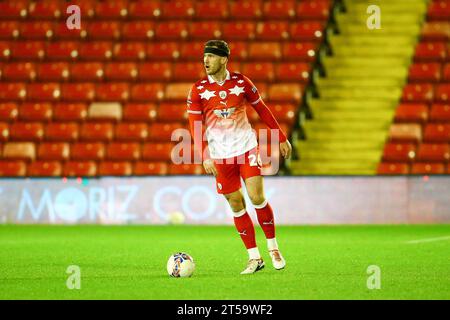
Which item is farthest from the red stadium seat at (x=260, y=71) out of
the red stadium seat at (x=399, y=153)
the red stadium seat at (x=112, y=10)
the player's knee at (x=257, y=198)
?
the player's knee at (x=257, y=198)

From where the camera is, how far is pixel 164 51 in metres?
18.0

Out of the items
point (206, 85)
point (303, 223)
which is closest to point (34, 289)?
point (206, 85)

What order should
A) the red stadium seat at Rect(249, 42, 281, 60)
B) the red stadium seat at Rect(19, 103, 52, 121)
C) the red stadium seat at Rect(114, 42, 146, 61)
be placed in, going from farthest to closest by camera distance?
the red stadium seat at Rect(114, 42, 146, 61) < the red stadium seat at Rect(249, 42, 281, 60) < the red stadium seat at Rect(19, 103, 52, 121)

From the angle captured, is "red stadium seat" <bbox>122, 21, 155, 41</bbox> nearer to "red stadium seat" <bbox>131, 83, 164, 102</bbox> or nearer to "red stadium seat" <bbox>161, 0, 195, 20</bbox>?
"red stadium seat" <bbox>161, 0, 195, 20</bbox>

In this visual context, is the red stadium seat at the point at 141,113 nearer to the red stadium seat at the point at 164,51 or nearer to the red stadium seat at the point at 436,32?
the red stadium seat at the point at 164,51

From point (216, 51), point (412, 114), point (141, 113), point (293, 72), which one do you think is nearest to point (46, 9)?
point (141, 113)

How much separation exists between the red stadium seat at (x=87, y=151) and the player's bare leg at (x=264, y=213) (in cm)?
842

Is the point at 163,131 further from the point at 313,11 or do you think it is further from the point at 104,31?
the point at 313,11

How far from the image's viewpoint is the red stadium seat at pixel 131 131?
1657cm

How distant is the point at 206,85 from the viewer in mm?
8172

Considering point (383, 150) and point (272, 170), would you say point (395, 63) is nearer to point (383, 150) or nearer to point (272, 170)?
point (383, 150)

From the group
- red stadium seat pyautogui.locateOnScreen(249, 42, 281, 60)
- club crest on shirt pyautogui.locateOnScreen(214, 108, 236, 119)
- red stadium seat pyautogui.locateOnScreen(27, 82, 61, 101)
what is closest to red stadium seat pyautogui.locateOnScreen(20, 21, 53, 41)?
red stadium seat pyautogui.locateOnScreen(27, 82, 61, 101)

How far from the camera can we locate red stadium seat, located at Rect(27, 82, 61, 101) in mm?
17500

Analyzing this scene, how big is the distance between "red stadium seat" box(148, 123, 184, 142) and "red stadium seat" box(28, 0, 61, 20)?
3.89 metres
